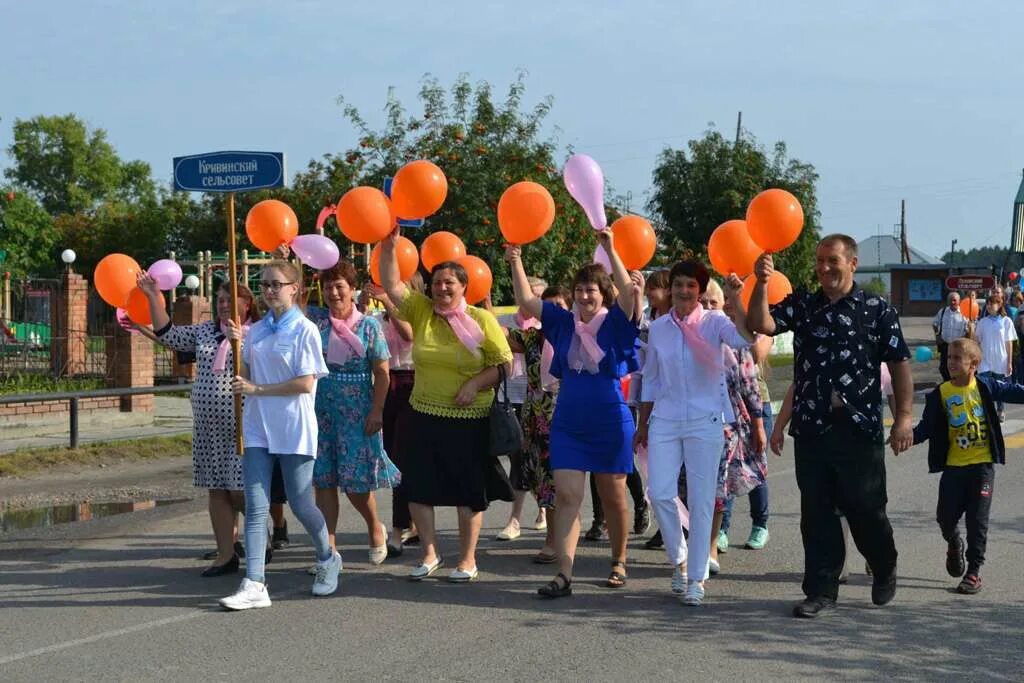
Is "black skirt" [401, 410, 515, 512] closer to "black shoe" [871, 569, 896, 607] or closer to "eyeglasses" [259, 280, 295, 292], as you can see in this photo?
"eyeglasses" [259, 280, 295, 292]

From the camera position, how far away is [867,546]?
6.61 metres

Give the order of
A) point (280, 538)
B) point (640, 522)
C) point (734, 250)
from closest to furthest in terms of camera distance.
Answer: point (734, 250)
point (280, 538)
point (640, 522)

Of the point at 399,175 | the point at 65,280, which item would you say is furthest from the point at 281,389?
the point at 65,280

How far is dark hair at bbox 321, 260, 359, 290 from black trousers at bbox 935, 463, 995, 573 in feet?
12.0

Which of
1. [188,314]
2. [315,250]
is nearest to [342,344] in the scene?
[315,250]

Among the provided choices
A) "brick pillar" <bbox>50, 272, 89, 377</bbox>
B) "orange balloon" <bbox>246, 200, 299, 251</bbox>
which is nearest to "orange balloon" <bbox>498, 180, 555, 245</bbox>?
"orange balloon" <bbox>246, 200, 299, 251</bbox>

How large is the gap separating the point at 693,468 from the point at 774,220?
53.4 inches

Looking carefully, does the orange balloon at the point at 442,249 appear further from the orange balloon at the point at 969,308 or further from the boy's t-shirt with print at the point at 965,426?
the orange balloon at the point at 969,308

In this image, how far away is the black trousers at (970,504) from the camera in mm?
7207

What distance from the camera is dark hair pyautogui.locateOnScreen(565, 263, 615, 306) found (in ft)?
23.8

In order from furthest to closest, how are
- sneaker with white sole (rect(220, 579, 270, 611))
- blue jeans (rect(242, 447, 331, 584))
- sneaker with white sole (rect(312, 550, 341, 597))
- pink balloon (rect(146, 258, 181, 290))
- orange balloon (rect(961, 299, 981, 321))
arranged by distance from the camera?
orange balloon (rect(961, 299, 981, 321))
pink balloon (rect(146, 258, 181, 290))
sneaker with white sole (rect(312, 550, 341, 597))
blue jeans (rect(242, 447, 331, 584))
sneaker with white sole (rect(220, 579, 270, 611))

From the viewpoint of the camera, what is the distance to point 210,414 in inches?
302

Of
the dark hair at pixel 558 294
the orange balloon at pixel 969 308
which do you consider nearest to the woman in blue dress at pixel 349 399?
the dark hair at pixel 558 294

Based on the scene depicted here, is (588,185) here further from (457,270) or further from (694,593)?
(694,593)
